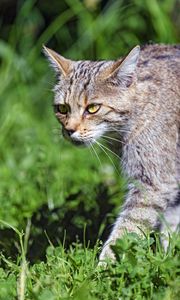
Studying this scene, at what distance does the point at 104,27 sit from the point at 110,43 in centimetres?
33

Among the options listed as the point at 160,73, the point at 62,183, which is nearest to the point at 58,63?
the point at 160,73

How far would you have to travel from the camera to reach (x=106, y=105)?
5.33m

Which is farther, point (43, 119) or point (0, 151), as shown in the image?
point (43, 119)

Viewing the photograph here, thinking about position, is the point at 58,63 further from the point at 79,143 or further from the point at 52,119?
the point at 52,119

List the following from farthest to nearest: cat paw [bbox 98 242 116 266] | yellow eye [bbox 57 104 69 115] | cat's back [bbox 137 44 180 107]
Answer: cat's back [bbox 137 44 180 107]
yellow eye [bbox 57 104 69 115]
cat paw [bbox 98 242 116 266]

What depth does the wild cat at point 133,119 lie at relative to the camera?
5.30 meters

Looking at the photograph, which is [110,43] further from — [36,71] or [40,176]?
[40,176]

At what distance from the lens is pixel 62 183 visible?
691 centimetres

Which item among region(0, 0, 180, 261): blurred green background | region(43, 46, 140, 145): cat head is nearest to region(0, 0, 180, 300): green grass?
region(0, 0, 180, 261): blurred green background

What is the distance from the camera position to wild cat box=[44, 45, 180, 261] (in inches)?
209

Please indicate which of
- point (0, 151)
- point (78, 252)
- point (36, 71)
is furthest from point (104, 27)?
point (78, 252)

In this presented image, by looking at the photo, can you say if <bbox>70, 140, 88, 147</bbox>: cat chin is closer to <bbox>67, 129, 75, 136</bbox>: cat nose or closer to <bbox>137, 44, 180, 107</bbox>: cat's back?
<bbox>67, 129, 75, 136</bbox>: cat nose

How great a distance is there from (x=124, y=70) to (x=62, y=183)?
188cm

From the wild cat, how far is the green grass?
30 cm
